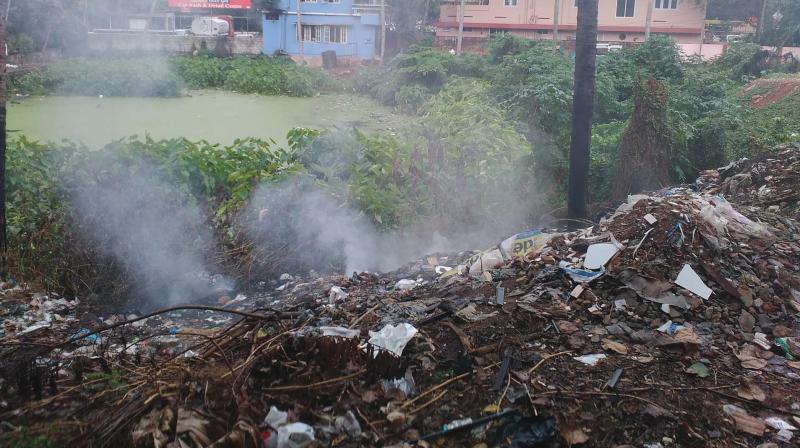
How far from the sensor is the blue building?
2225cm

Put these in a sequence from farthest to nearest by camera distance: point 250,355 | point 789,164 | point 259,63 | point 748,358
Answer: point 259,63, point 789,164, point 748,358, point 250,355

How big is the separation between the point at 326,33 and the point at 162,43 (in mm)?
8893

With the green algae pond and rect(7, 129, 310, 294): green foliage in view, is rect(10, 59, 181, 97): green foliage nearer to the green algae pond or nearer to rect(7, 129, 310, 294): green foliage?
the green algae pond

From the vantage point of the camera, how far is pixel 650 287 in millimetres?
4055

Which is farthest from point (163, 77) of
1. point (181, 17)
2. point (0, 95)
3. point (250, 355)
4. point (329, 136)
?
point (250, 355)

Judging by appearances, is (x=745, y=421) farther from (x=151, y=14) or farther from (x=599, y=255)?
(x=151, y=14)

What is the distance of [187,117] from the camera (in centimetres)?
1136

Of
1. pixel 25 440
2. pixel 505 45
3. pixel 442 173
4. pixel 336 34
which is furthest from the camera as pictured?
pixel 336 34

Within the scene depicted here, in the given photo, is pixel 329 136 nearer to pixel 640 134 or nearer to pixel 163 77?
pixel 640 134

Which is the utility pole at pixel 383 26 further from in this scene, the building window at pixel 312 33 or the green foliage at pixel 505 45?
the green foliage at pixel 505 45

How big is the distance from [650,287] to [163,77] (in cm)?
1219

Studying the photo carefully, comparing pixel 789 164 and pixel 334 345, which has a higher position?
pixel 789 164

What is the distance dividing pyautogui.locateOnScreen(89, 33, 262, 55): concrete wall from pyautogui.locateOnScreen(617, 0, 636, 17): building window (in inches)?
567

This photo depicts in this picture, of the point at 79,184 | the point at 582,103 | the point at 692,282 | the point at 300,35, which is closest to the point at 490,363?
the point at 692,282
